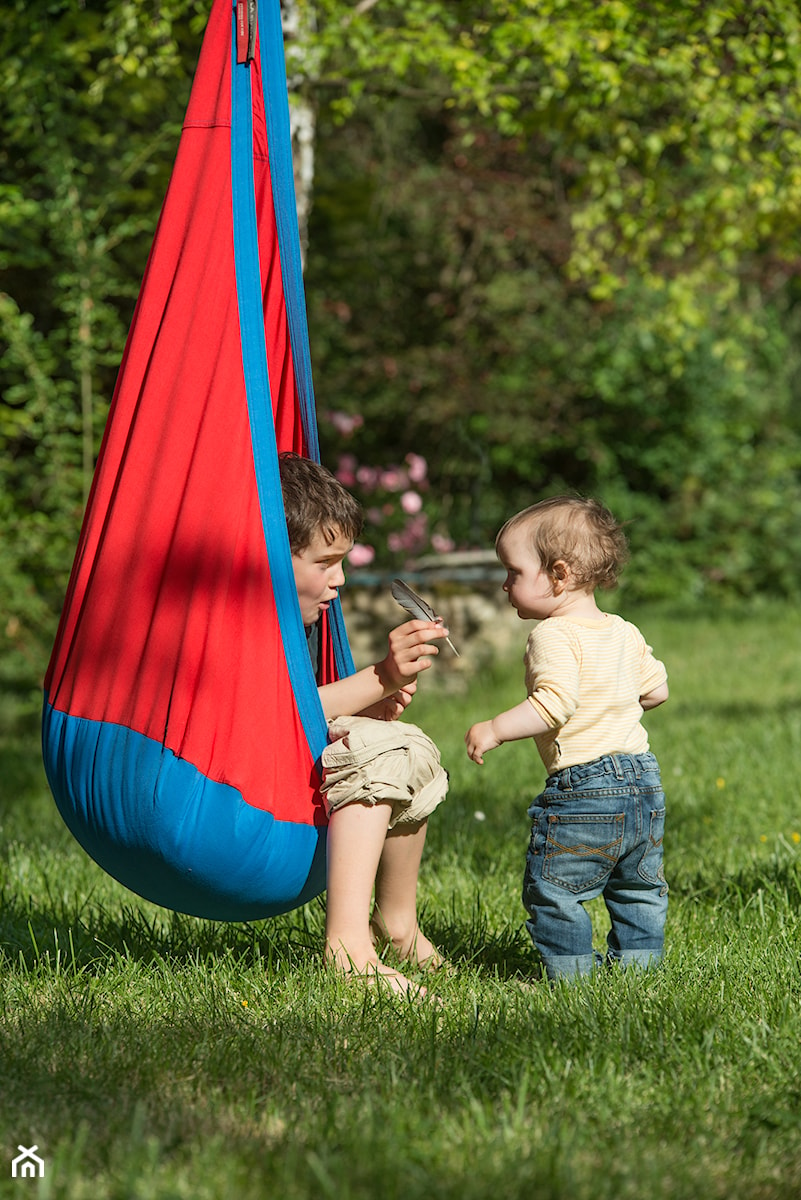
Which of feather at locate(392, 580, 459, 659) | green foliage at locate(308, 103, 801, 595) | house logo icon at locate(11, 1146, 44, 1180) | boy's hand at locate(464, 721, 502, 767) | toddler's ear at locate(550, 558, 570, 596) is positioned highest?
green foliage at locate(308, 103, 801, 595)

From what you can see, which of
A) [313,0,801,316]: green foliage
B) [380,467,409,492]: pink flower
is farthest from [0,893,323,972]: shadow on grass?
[380,467,409,492]: pink flower

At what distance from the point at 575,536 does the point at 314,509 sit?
547 mm

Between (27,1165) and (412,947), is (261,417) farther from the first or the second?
(27,1165)

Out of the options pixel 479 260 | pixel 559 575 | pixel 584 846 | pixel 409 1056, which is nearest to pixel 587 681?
pixel 559 575

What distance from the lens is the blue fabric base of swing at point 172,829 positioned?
2.34 metres

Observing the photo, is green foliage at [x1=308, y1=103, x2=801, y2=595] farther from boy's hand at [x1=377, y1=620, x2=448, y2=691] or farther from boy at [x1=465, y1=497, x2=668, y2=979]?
boy's hand at [x1=377, y1=620, x2=448, y2=691]

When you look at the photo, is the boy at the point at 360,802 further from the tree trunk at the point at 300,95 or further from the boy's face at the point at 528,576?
the tree trunk at the point at 300,95

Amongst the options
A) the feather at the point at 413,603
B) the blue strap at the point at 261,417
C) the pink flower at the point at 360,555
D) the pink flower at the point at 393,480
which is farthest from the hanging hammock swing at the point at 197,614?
the pink flower at the point at 393,480

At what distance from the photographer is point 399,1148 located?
179cm

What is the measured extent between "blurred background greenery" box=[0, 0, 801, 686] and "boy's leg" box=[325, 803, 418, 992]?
3.39 m

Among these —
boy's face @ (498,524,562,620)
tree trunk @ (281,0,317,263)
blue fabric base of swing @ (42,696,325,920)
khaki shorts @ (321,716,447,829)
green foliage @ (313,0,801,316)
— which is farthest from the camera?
tree trunk @ (281,0,317,263)

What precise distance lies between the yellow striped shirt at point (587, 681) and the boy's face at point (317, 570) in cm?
45

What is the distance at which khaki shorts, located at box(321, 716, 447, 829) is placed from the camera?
2461mm

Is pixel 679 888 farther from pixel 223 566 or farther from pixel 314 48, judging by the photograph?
pixel 314 48
